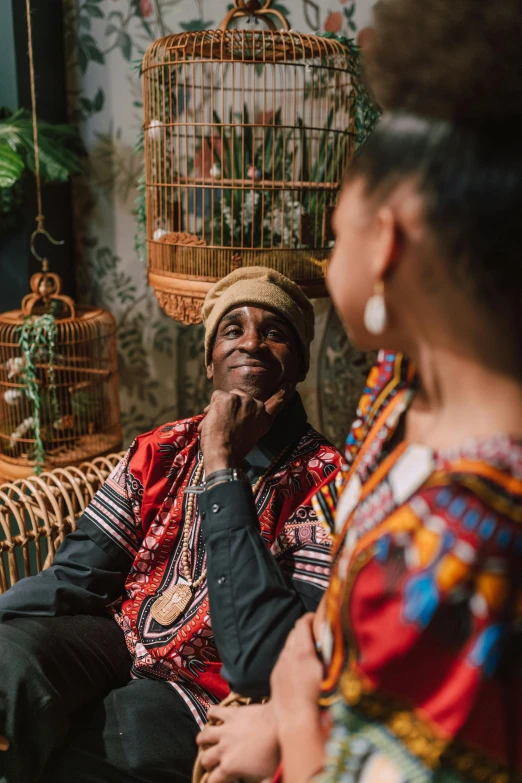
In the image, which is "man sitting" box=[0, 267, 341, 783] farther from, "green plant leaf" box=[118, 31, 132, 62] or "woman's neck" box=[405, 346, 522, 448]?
"green plant leaf" box=[118, 31, 132, 62]

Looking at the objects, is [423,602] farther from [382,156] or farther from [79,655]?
[79,655]

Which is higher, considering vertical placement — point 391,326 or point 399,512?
point 391,326

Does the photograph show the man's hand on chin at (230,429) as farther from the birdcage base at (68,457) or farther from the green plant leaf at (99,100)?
the green plant leaf at (99,100)

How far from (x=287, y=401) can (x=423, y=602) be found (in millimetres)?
769

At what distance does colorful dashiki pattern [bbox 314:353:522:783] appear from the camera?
50cm

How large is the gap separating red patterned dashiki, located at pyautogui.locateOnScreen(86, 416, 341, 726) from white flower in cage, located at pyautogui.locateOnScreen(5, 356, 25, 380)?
1000 mm

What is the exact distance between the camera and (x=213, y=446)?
3.04ft

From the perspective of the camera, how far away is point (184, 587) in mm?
1228

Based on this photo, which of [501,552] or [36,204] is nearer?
[501,552]

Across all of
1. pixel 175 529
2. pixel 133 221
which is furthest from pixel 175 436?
pixel 133 221

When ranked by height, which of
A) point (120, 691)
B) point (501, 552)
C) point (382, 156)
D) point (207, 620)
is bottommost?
point (120, 691)

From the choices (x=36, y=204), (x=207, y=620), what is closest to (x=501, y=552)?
(x=207, y=620)

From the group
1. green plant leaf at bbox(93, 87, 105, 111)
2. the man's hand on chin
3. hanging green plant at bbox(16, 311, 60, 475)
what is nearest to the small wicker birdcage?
hanging green plant at bbox(16, 311, 60, 475)

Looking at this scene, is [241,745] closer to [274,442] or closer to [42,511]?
[274,442]
